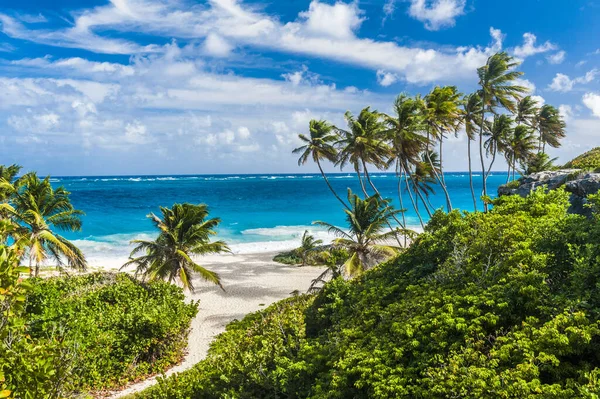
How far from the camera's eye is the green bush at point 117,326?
1116 centimetres

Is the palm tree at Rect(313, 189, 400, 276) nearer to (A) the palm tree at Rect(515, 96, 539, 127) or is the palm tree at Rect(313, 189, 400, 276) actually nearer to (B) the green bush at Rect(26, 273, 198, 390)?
(B) the green bush at Rect(26, 273, 198, 390)

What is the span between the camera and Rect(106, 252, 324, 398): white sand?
1498cm

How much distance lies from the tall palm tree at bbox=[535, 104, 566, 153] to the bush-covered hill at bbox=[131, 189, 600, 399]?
30.2m

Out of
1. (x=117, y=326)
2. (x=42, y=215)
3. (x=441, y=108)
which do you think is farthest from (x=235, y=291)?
(x=441, y=108)

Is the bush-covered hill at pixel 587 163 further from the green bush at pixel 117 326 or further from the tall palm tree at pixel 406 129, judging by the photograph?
the green bush at pixel 117 326

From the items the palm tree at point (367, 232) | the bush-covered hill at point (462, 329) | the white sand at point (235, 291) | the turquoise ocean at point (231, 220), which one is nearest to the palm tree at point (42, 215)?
the white sand at point (235, 291)

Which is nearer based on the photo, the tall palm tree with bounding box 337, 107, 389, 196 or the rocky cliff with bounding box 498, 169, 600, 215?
the rocky cliff with bounding box 498, 169, 600, 215

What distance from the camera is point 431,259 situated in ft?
33.8

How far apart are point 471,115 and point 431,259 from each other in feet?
64.4

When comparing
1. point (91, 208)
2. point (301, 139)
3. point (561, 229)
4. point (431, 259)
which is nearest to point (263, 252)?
point (301, 139)

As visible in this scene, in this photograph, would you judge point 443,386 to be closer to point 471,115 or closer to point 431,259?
point 431,259

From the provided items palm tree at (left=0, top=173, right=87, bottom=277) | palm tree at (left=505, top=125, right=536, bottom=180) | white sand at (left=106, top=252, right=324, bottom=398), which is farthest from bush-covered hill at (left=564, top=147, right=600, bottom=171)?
palm tree at (left=0, top=173, right=87, bottom=277)

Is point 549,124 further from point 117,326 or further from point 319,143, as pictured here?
point 117,326

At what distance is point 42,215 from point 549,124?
136 feet
